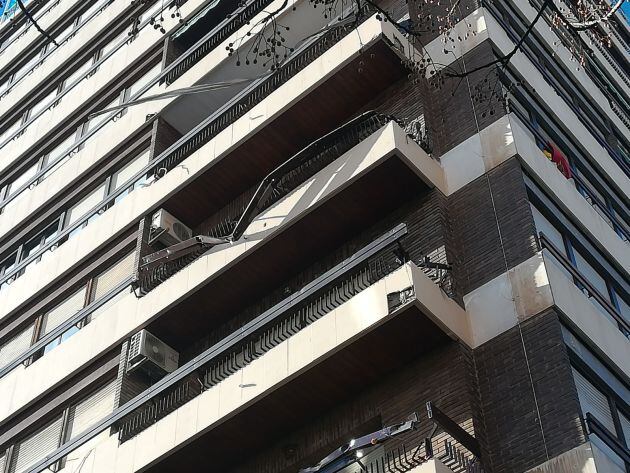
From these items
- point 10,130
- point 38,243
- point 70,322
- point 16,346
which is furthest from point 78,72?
point 70,322

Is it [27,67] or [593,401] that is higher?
[27,67]

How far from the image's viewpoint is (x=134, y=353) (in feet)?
63.2

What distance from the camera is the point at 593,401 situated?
14.7 m

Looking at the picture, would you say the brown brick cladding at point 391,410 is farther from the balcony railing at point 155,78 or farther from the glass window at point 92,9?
the glass window at point 92,9

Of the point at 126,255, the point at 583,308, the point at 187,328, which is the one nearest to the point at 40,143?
the point at 126,255

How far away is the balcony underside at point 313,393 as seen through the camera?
1521 centimetres

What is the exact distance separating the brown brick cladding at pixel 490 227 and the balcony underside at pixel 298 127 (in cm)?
372

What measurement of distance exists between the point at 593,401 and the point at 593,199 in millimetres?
6665

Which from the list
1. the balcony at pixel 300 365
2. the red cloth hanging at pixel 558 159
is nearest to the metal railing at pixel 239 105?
the red cloth hanging at pixel 558 159

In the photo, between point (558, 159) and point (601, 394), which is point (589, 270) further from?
point (601, 394)

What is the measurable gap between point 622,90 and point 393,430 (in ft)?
58.6

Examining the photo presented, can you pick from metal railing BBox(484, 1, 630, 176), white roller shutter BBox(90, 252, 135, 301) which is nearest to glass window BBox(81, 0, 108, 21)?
white roller shutter BBox(90, 252, 135, 301)

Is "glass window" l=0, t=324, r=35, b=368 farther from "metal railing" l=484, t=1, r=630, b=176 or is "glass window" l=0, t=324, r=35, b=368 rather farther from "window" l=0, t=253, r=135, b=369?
"metal railing" l=484, t=1, r=630, b=176

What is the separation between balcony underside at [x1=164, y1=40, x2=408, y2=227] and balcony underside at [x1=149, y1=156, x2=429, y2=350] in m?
2.90
